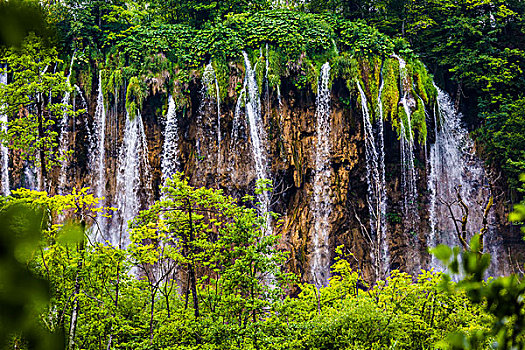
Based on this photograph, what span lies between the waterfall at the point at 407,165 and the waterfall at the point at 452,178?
27.4 inches

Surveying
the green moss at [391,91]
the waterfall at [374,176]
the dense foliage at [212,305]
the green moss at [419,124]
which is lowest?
the dense foliage at [212,305]

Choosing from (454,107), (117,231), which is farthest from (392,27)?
(117,231)

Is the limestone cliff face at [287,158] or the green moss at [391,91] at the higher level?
the green moss at [391,91]

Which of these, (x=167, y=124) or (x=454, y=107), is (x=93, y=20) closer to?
(x=167, y=124)

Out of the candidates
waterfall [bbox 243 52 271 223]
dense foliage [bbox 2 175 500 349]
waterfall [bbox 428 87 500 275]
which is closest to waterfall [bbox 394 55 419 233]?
waterfall [bbox 428 87 500 275]

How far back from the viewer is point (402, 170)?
1525 cm

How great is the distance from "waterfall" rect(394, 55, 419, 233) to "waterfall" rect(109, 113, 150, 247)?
8.62 m

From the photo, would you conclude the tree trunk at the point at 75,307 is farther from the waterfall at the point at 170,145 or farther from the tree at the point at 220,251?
the waterfall at the point at 170,145

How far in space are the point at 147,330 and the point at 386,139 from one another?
11.1 m

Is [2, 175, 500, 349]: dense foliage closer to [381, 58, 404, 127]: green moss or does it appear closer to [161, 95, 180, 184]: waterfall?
[161, 95, 180, 184]: waterfall

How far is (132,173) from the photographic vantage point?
48.8ft

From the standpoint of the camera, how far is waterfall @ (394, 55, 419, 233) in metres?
15.1

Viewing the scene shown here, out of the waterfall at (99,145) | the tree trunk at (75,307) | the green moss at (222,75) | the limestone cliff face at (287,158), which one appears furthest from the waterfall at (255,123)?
the tree trunk at (75,307)

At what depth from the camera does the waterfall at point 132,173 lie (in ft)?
48.4
